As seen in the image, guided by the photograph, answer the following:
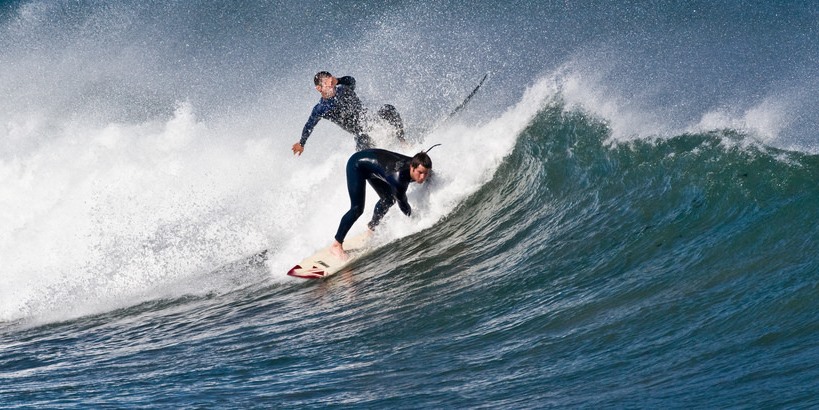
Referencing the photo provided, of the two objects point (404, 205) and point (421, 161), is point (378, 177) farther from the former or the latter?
point (421, 161)

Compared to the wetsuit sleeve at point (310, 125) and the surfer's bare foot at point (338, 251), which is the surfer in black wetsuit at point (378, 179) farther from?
the wetsuit sleeve at point (310, 125)

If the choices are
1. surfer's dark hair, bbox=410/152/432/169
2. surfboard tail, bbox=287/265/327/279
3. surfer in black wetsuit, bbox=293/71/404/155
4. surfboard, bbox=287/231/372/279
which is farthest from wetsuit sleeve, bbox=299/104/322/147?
surfer's dark hair, bbox=410/152/432/169

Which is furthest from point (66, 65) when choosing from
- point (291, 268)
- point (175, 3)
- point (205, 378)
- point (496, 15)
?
point (205, 378)

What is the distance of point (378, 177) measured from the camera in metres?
8.65

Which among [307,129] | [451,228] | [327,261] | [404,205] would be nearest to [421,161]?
[404,205]

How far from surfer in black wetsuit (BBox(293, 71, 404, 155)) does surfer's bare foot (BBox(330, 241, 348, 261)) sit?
4.73 ft

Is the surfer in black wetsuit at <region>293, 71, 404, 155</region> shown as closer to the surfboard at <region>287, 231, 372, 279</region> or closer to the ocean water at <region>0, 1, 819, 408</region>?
the ocean water at <region>0, 1, 819, 408</region>

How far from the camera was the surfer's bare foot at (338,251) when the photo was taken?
A: 29.2 feet

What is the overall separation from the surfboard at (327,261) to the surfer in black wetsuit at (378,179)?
81mm

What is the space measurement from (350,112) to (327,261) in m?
1.87

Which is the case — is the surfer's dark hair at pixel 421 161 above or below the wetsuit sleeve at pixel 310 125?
below

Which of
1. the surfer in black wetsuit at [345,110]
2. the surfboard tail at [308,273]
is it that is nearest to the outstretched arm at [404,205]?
the surfboard tail at [308,273]

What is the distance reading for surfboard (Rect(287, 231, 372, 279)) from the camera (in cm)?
877

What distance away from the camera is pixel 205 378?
6.08 m
